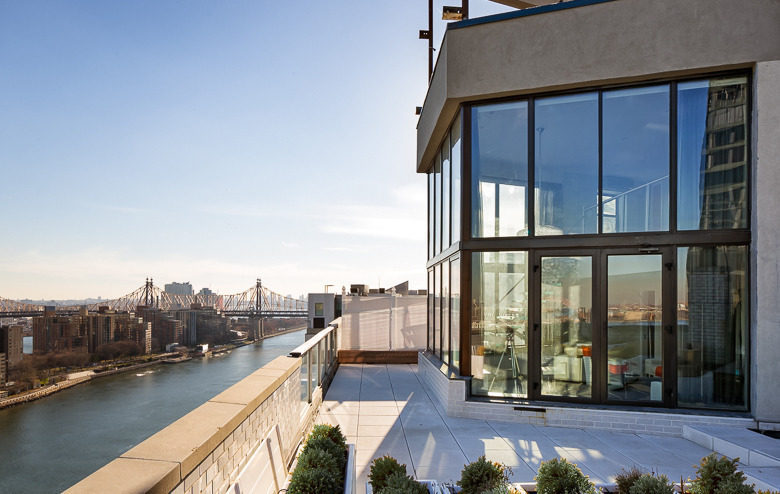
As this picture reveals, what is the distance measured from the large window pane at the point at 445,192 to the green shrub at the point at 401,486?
4852 millimetres

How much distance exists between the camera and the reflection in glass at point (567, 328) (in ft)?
18.4

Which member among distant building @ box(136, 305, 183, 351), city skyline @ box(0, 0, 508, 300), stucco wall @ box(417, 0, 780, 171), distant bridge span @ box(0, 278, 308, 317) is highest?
city skyline @ box(0, 0, 508, 300)

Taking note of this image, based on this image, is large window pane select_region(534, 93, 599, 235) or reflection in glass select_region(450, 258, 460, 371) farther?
reflection in glass select_region(450, 258, 460, 371)

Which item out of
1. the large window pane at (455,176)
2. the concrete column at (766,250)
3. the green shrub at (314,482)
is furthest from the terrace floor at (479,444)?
the large window pane at (455,176)

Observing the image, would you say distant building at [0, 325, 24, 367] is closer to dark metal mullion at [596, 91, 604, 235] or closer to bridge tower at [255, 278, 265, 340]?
bridge tower at [255, 278, 265, 340]

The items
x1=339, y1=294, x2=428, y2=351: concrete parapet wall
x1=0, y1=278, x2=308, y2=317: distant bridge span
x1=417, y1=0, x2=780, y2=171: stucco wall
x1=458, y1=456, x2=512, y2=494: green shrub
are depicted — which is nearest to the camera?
x1=458, y1=456, x2=512, y2=494: green shrub

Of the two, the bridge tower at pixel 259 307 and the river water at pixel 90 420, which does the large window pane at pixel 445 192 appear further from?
the bridge tower at pixel 259 307

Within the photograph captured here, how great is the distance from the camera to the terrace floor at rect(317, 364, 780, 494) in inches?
165

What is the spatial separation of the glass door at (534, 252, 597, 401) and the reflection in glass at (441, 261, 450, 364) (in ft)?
5.64

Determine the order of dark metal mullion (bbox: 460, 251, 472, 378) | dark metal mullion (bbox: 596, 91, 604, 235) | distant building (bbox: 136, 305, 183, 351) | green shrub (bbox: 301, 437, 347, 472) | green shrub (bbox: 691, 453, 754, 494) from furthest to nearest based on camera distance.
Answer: distant building (bbox: 136, 305, 183, 351) < dark metal mullion (bbox: 460, 251, 472, 378) < dark metal mullion (bbox: 596, 91, 604, 235) < green shrub (bbox: 301, 437, 347, 472) < green shrub (bbox: 691, 453, 754, 494)

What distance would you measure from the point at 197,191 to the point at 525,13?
291 feet

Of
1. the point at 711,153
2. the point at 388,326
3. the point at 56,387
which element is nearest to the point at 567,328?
the point at 711,153

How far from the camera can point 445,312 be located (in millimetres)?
7457

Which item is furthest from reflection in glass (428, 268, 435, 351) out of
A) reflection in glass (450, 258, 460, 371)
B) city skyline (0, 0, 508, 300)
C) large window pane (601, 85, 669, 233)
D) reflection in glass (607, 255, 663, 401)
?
large window pane (601, 85, 669, 233)
